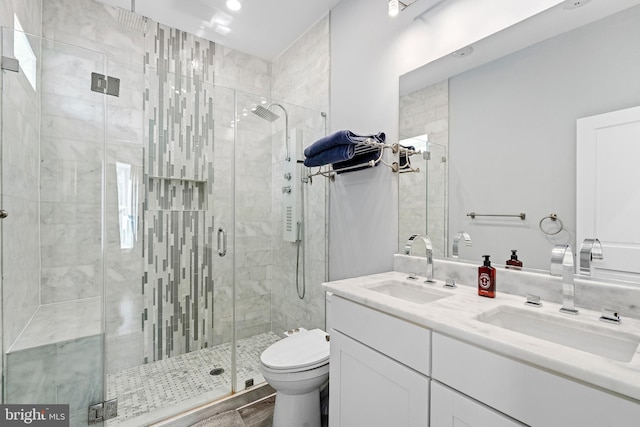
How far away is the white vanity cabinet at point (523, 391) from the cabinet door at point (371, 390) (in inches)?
2.8

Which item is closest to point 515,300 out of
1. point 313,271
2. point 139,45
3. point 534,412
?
point 534,412

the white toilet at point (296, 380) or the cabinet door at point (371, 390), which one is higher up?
the cabinet door at point (371, 390)

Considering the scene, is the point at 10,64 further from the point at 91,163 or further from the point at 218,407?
the point at 218,407

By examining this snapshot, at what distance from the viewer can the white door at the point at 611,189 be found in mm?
946

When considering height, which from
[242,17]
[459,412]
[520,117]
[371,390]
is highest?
[242,17]

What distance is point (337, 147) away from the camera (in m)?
1.68

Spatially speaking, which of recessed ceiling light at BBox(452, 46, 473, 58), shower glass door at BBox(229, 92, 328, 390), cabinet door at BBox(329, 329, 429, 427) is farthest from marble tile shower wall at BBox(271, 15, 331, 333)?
recessed ceiling light at BBox(452, 46, 473, 58)

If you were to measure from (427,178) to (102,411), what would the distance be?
2.15 meters

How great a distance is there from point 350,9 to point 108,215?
2.13 metres

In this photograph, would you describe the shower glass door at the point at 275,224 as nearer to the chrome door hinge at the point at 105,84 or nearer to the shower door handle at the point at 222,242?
the shower door handle at the point at 222,242

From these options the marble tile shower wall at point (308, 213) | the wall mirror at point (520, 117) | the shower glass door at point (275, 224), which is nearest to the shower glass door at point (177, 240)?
the shower glass door at point (275, 224)

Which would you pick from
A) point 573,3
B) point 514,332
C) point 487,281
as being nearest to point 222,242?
point 487,281

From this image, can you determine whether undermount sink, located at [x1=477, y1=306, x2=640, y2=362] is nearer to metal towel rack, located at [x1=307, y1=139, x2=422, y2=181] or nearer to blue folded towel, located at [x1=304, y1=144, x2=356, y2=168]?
metal towel rack, located at [x1=307, y1=139, x2=422, y2=181]

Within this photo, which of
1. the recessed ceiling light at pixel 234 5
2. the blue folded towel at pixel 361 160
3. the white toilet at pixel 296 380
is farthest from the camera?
the recessed ceiling light at pixel 234 5
